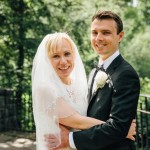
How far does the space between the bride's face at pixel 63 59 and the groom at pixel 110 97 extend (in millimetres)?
204

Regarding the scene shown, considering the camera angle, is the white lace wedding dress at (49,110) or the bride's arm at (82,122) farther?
the white lace wedding dress at (49,110)

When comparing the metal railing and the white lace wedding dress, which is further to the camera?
the metal railing

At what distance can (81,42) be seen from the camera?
10.7 metres

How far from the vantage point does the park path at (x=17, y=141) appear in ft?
23.6

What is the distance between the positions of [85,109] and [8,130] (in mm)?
6678

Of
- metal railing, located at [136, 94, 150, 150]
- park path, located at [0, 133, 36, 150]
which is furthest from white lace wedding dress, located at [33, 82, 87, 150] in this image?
park path, located at [0, 133, 36, 150]

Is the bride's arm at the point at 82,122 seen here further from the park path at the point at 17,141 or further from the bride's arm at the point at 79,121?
the park path at the point at 17,141

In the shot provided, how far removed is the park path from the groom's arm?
5.02 metres

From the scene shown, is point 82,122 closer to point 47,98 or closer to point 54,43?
point 47,98

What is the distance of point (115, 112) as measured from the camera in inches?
88.1

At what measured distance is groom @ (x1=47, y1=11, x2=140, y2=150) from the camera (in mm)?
2242

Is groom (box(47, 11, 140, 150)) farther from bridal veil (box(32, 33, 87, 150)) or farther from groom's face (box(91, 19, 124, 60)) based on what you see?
bridal veil (box(32, 33, 87, 150))

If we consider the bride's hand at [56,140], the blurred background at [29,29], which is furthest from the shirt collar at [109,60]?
the blurred background at [29,29]

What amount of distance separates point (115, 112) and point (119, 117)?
40 mm
